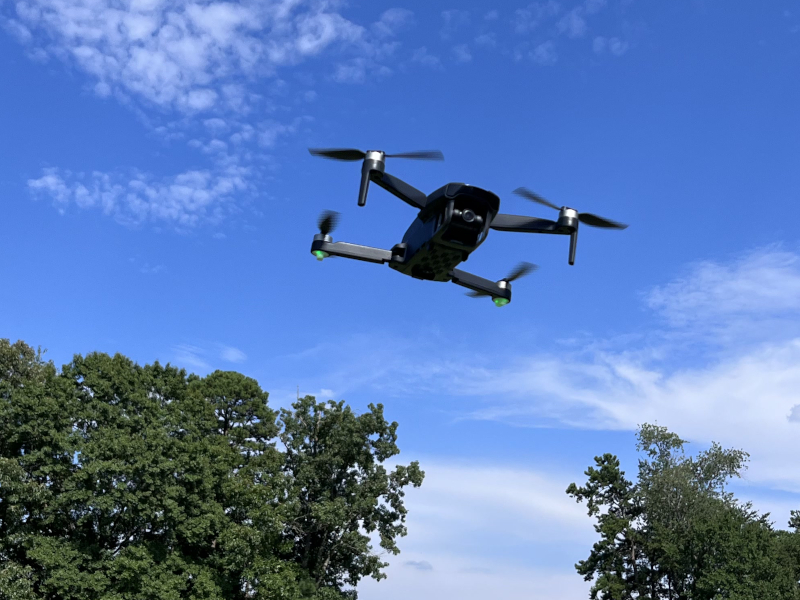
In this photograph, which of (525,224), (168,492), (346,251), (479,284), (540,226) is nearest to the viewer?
(525,224)

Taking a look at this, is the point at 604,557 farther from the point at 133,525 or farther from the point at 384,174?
the point at 384,174

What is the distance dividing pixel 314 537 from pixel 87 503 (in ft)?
43.8

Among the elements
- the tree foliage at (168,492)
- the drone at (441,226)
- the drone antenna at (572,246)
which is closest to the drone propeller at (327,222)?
the drone at (441,226)

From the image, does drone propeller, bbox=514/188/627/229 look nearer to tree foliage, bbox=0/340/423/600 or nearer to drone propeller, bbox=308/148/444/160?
drone propeller, bbox=308/148/444/160

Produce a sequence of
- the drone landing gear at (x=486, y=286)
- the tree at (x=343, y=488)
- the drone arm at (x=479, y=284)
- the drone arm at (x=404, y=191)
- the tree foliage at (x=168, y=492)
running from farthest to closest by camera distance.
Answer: the tree at (x=343, y=488), the tree foliage at (x=168, y=492), the drone landing gear at (x=486, y=286), the drone arm at (x=479, y=284), the drone arm at (x=404, y=191)

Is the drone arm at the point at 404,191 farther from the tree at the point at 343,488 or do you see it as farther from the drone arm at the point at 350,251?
the tree at the point at 343,488

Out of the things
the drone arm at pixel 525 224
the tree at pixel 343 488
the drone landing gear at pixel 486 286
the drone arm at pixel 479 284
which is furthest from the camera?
the tree at pixel 343 488

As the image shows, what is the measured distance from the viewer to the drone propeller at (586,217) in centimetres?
1320

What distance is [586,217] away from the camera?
13227 mm

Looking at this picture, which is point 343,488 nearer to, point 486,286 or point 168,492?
point 168,492

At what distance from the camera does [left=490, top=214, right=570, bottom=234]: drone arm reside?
12438mm

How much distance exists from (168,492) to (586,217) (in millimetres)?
23784

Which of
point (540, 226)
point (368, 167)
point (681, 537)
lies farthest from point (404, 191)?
point (681, 537)

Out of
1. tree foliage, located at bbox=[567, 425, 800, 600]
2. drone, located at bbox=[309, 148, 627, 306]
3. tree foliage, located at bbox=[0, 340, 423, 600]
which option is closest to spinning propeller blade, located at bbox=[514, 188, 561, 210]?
drone, located at bbox=[309, 148, 627, 306]
